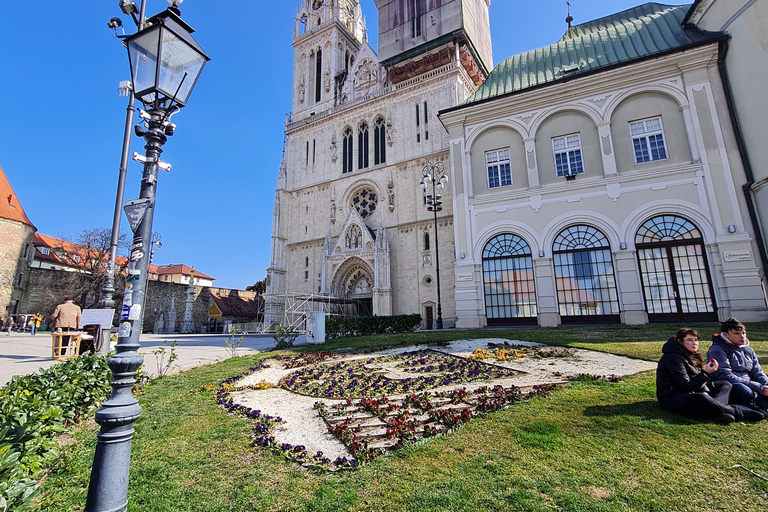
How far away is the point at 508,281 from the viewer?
58.6ft

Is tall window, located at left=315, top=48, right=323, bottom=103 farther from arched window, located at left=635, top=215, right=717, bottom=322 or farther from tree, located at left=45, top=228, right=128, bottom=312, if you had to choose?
arched window, located at left=635, top=215, right=717, bottom=322

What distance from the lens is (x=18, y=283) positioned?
104 feet

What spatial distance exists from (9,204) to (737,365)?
1844 inches

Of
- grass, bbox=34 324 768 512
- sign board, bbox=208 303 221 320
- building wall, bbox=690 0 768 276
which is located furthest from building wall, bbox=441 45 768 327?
sign board, bbox=208 303 221 320

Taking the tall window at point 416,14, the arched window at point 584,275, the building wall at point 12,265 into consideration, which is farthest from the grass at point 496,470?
the building wall at point 12,265

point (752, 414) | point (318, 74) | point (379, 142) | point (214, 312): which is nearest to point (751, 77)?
point (752, 414)

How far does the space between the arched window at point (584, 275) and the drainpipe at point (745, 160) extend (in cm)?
487

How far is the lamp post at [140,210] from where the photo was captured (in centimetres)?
241

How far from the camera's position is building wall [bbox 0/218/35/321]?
100ft

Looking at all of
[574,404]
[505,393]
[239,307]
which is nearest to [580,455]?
[574,404]

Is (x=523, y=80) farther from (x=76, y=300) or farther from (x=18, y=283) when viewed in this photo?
(x=18, y=283)

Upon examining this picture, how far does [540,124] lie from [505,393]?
54.7 feet

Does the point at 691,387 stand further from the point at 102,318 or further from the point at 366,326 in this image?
the point at 366,326

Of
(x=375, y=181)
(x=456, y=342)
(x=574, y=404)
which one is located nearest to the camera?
(x=574, y=404)
